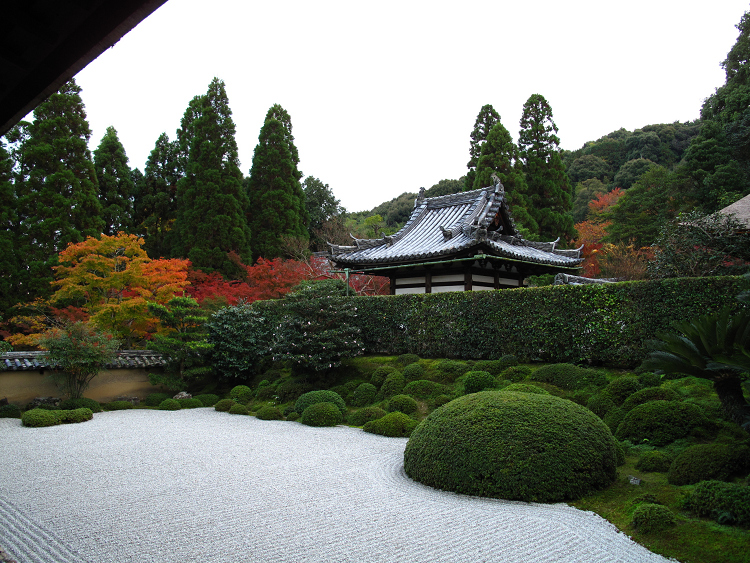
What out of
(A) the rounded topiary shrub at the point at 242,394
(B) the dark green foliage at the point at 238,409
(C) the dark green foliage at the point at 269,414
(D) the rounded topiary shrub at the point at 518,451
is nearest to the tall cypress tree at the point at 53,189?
(A) the rounded topiary shrub at the point at 242,394

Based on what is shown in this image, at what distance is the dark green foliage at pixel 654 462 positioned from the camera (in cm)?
634

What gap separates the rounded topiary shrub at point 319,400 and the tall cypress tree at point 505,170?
735 inches

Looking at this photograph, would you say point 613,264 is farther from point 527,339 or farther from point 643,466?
point 643,466

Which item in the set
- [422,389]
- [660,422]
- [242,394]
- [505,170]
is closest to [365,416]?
[422,389]

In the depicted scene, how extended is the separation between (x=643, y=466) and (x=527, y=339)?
18.0 ft

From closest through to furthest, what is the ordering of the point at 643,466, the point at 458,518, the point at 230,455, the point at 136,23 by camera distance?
the point at 136,23, the point at 458,518, the point at 643,466, the point at 230,455

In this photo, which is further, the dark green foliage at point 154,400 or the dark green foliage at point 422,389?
the dark green foliage at point 154,400

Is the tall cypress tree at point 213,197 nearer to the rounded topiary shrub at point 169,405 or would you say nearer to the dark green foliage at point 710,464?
the rounded topiary shrub at point 169,405

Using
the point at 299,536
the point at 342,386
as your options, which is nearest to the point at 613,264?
the point at 342,386

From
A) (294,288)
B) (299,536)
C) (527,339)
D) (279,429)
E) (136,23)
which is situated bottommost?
(279,429)

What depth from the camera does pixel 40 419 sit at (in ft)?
39.5

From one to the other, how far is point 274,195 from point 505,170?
45.6ft

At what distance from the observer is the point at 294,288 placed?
16609mm

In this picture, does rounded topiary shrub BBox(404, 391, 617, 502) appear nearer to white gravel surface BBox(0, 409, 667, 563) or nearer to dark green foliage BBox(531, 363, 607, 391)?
white gravel surface BBox(0, 409, 667, 563)
